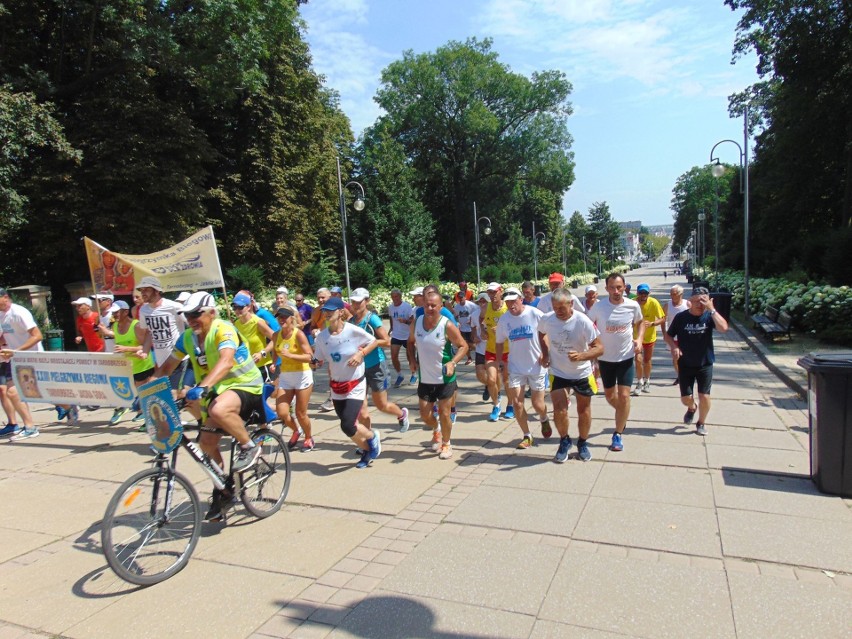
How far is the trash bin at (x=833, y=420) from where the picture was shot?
5.00 metres

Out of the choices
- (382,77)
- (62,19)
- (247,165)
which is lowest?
(247,165)

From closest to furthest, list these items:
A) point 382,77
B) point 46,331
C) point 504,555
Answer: point 504,555 → point 46,331 → point 382,77

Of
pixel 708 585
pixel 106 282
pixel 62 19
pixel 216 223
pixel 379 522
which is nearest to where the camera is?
pixel 708 585

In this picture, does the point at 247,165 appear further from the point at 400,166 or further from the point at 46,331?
the point at 400,166

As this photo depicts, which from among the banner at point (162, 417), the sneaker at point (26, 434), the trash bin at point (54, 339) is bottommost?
the sneaker at point (26, 434)

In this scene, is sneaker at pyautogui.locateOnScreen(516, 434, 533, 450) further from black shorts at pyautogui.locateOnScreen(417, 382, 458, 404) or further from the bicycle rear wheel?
the bicycle rear wheel

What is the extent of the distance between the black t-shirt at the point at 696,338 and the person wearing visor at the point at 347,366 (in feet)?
12.4

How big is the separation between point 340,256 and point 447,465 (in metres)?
38.1

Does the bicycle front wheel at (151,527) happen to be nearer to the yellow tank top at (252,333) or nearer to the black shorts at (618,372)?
the yellow tank top at (252,333)

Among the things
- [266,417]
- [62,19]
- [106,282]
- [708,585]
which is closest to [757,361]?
[708,585]

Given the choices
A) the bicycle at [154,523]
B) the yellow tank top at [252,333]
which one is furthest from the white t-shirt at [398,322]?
the bicycle at [154,523]

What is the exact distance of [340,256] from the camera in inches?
1714

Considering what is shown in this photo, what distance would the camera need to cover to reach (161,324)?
734 cm

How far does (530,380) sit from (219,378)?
3.63 meters
